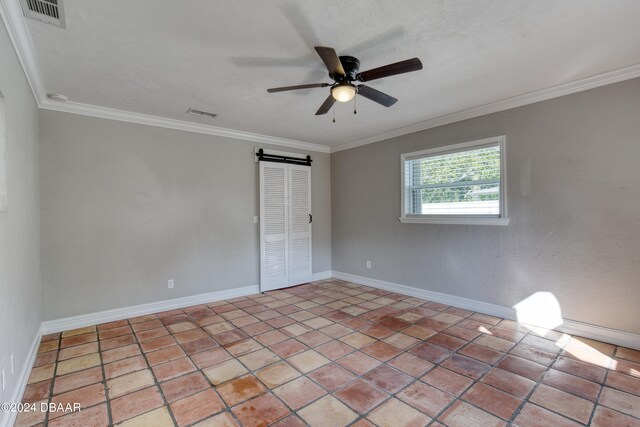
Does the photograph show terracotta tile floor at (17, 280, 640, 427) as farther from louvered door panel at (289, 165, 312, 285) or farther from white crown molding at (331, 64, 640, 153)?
white crown molding at (331, 64, 640, 153)

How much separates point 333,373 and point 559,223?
2779 millimetres

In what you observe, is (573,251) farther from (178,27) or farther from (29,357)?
(29,357)

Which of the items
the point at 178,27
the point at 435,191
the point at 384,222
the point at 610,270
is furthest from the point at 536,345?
the point at 178,27

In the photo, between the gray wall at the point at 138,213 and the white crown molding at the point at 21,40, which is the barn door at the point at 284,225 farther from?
the white crown molding at the point at 21,40

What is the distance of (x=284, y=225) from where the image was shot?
5.18m

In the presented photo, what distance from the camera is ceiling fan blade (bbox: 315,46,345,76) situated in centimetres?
189

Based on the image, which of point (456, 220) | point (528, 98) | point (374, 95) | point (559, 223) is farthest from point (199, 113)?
point (559, 223)

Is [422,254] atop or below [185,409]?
atop

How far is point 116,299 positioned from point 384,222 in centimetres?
386

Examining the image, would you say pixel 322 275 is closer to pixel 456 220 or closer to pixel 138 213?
pixel 456 220

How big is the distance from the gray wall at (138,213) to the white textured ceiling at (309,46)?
1.86 ft

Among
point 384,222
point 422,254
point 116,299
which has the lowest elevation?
point 116,299

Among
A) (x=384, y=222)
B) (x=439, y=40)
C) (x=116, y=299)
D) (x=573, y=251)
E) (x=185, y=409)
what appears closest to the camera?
(x=185, y=409)

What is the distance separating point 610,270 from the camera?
2.89m
